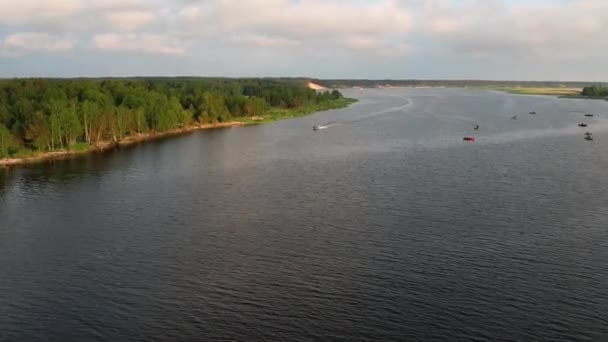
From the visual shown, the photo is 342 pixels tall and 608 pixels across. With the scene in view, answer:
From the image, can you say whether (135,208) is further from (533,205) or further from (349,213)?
(533,205)

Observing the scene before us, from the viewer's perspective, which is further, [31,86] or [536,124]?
[536,124]

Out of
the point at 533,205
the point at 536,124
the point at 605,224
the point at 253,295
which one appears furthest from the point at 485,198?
the point at 536,124

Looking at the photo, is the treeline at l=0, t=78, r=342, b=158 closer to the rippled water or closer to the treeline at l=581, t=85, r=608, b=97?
the rippled water

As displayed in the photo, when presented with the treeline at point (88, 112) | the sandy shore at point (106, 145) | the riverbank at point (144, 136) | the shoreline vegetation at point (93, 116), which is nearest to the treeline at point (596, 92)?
the riverbank at point (144, 136)

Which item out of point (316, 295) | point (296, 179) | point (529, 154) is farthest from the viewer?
point (529, 154)

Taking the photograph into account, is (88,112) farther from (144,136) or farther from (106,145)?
(144,136)

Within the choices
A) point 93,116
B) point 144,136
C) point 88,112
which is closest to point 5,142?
point 88,112

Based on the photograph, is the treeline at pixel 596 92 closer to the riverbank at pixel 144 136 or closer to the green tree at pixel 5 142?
the riverbank at pixel 144 136
